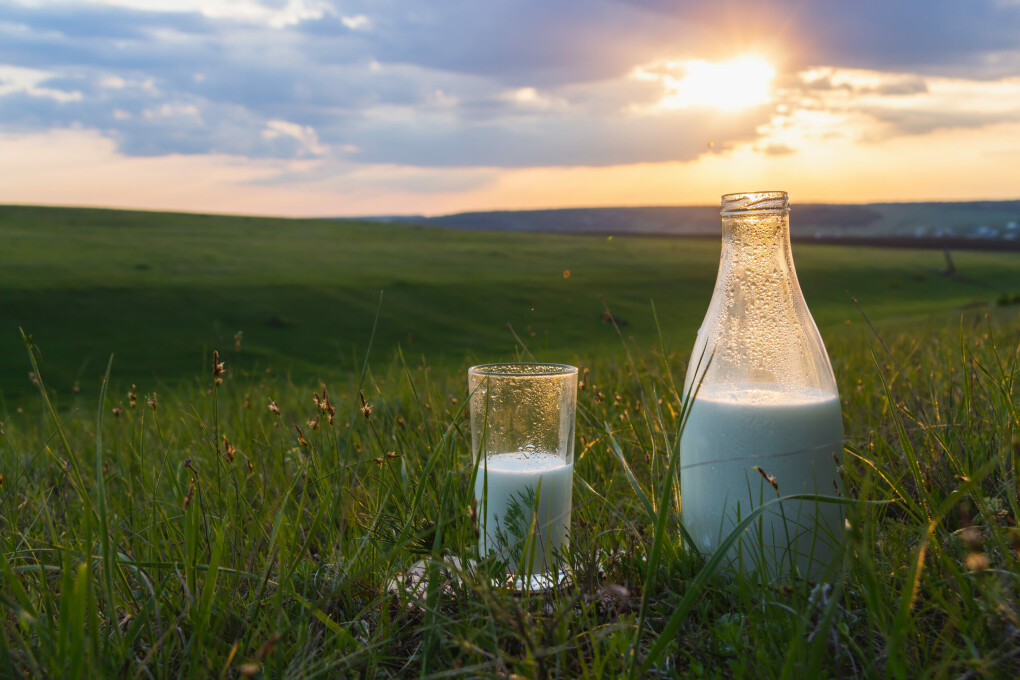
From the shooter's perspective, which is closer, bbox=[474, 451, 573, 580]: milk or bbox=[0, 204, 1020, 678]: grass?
bbox=[0, 204, 1020, 678]: grass

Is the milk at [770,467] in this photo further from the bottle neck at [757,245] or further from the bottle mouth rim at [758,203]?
the bottle mouth rim at [758,203]

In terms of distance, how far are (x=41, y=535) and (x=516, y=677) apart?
217 cm

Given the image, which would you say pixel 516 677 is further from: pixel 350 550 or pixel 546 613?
pixel 350 550

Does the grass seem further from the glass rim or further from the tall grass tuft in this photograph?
the glass rim

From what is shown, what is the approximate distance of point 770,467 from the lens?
1.74 m

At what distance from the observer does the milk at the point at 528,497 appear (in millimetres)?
1804

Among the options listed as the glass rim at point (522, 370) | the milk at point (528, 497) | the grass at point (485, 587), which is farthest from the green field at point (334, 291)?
the grass at point (485, 587)

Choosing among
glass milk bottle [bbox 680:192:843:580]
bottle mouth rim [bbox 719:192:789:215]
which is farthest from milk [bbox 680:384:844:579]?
bottle mouth rim [bbox 719:192:789:215]

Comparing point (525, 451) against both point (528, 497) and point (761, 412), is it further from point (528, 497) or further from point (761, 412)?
point (761, 412)

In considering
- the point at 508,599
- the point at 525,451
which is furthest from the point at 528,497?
the point at 508,599

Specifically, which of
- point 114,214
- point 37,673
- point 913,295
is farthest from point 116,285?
point 913,295

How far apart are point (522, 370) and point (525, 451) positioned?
228mm

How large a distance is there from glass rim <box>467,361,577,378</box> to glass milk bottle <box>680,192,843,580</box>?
0.34 m

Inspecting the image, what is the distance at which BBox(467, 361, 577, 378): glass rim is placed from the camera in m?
1.83
